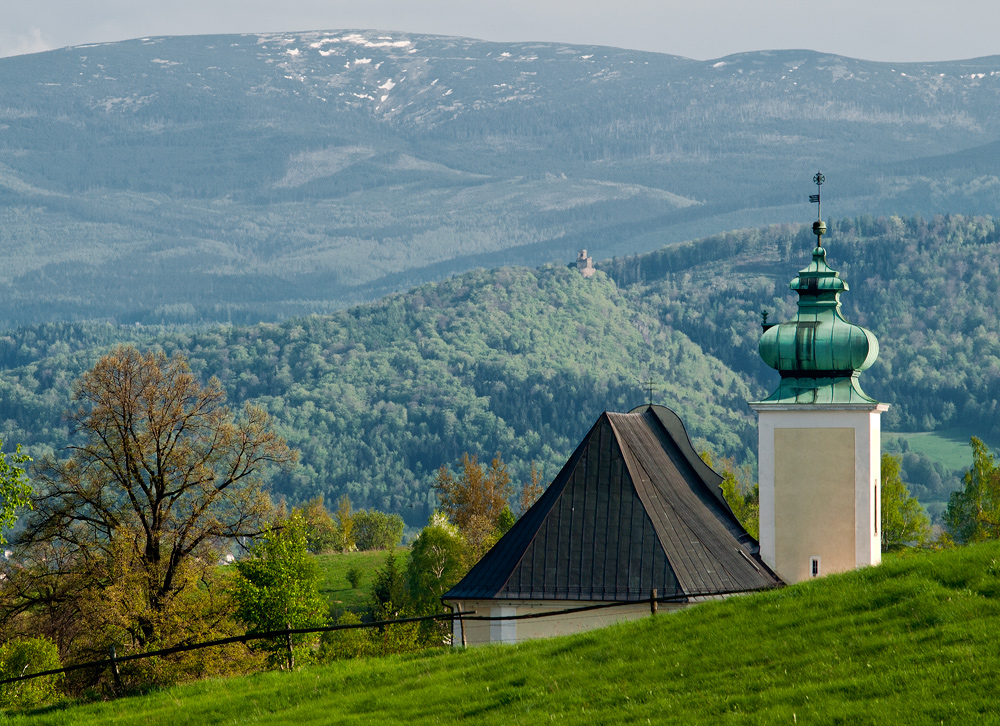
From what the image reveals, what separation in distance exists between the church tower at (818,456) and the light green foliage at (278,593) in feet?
54.7

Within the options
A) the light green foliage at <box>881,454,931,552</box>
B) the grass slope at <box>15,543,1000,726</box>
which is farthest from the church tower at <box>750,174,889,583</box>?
the light green foliage at <box>881,454,931,552</box>

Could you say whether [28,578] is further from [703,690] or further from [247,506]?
[703,690]

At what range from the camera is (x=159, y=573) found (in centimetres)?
4325

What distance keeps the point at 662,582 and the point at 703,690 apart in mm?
16855

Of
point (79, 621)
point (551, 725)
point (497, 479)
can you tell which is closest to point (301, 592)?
point (79, 621)

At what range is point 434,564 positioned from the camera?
99938 millimetres

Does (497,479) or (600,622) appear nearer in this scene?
(600,622)

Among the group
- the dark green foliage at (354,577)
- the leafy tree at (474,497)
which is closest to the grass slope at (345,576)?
the dark green foliage at (354,577)

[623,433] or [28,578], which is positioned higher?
[623,433]

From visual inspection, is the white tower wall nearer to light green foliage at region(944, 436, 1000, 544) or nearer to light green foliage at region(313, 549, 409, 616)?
light green foliage at region(313, 549, 409, 616)

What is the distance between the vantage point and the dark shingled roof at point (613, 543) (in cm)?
3772

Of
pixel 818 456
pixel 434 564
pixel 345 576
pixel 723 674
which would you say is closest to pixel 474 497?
pixel 345 576

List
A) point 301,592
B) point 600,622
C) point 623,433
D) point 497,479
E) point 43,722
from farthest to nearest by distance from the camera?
point 497,479 < point 301,592 < point 623,433 < point 600,622 < point 43,722

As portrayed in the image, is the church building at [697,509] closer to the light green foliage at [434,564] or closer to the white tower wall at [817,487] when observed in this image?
the white tower wall at [817,487]
